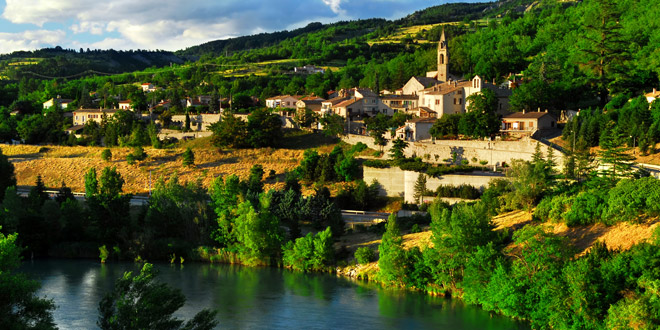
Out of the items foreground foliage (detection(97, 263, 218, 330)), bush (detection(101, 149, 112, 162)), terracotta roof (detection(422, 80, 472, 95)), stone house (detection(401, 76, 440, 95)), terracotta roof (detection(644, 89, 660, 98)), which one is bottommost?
foreground foliage (detection(97, 263, 218, 330))

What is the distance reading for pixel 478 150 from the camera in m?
39.7

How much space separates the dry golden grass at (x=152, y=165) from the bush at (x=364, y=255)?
13.7m

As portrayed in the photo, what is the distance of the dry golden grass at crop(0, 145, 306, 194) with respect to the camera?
45906 mm

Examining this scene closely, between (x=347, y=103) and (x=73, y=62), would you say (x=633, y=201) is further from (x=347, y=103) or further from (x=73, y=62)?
(x=73, y=62)

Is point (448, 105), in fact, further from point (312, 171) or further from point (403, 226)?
point (403, 226)

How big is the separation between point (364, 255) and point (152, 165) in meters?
23.5

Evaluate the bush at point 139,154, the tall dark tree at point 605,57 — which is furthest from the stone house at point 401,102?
the bush at point 139,154

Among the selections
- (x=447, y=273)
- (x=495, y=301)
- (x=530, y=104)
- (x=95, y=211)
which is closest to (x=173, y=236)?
(x=95, y=211)

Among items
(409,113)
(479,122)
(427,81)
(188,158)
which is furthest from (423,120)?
(188,158)

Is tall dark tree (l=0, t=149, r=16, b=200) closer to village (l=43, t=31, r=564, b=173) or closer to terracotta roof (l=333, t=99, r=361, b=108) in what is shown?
village (l=43, t=31, r=564, b=173)

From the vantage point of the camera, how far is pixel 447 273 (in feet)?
87.5

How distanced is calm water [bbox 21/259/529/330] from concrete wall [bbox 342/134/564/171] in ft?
45.1

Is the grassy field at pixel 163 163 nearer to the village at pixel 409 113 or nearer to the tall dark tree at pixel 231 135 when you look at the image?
the tall dark tree at pixel 231 135

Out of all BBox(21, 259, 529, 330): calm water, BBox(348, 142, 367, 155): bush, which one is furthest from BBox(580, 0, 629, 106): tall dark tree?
BBox(21, 259, 529, 330): calm water
